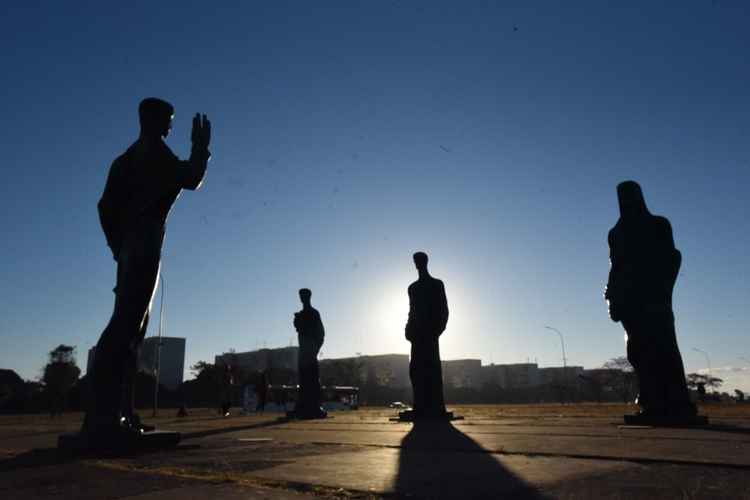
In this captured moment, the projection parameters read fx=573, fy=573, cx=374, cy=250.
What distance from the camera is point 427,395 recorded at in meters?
10.9

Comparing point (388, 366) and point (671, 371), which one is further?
point (388, 366)

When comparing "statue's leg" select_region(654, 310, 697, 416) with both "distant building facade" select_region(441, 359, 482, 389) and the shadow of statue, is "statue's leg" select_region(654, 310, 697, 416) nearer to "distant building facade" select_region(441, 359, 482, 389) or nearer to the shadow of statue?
the shadow of statue

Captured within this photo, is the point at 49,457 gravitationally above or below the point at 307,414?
above

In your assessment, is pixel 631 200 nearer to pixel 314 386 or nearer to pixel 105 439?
pixel 105 439

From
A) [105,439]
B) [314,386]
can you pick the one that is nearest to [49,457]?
[105,439]

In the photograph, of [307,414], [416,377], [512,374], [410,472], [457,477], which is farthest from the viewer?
[512,374]

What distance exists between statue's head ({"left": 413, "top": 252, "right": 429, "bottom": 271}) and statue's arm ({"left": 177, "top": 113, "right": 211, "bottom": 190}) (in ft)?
25.1

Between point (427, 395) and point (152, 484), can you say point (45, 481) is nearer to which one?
point (152, 484)

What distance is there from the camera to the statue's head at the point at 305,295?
1576 centimetres

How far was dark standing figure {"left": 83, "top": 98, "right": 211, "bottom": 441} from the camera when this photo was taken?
4.02m

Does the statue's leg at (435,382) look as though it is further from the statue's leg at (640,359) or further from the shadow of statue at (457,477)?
the shadow of statue at (457,477)

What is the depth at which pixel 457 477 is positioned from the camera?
8.46 feet

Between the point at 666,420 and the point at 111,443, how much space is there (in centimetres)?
599

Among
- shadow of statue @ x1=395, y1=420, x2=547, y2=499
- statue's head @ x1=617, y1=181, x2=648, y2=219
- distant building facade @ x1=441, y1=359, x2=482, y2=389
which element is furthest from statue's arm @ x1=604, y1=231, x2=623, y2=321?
distant building facade @ x1=441, y1=359, x2=482, y2=389
